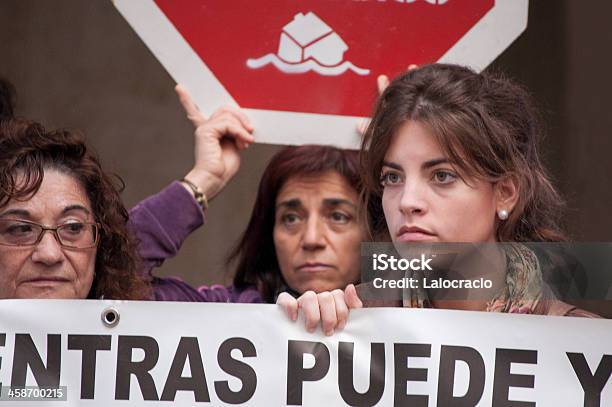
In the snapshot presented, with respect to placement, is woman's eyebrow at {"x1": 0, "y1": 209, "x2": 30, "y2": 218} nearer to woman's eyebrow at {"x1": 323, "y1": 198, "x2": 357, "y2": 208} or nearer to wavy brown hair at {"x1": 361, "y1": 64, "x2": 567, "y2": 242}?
wavy brown hair at {"x1": 361, "y1": 64, "x2": 567, "y2": 242}

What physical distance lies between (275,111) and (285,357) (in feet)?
3.02

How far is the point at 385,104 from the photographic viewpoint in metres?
2.49

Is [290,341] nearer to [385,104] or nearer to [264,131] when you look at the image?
[385,104]

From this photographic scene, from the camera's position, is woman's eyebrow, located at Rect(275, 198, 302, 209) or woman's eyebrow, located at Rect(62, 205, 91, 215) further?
woman's eyebrow, located at Rect(275, 198, 302, 209)

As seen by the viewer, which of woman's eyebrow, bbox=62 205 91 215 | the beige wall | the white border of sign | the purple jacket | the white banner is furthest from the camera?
the beige wall

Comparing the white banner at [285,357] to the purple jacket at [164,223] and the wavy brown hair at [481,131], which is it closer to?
the wavy brown hair at [481,131]

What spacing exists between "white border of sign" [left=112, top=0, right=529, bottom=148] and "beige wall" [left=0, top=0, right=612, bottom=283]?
2.08 ft

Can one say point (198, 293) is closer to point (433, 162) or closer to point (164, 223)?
point (164, 223)

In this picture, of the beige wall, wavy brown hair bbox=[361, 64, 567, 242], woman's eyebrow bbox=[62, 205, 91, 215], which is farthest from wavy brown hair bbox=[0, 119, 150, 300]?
the beige wall

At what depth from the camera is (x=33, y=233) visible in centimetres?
236

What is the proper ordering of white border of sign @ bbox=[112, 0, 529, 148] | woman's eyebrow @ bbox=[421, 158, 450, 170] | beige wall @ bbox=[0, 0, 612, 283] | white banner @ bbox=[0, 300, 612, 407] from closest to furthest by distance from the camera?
white banner @ bbox=[0, 300, 612, 407] → woman's eyebrow @ bbox=[421, 158, 450, 170] → white border of sign @ bbox=[112, 0, 529, 148] → beige wall @ bbox=[0, 0, 612, 283]

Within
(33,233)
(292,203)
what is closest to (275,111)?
(292,203)

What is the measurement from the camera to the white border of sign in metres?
2.79

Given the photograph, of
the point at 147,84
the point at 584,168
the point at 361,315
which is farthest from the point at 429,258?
the point at 147,84
